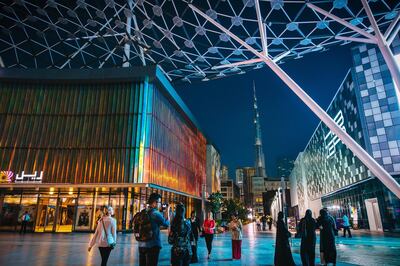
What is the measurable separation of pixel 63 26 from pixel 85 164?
17.4 meters

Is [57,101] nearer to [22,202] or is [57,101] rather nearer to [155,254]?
[22,202]

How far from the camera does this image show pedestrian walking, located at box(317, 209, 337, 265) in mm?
9477

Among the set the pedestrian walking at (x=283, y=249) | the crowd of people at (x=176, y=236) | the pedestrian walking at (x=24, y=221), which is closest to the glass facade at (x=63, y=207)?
the pedestrian walking at (x=24, y=221)

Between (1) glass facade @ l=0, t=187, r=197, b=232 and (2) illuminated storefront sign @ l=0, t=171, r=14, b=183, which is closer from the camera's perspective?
(2) illuminated storefront sign @ l=0, t=171, r=14, b=183

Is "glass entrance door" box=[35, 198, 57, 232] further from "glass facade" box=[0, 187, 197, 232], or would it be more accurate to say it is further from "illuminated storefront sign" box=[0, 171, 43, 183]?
"illuminated storefront sign" box=[0, 171, 43, 183]

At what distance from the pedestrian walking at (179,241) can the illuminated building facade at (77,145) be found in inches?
843

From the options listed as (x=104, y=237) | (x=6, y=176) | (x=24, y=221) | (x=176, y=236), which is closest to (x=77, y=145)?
(x=6, y=176)

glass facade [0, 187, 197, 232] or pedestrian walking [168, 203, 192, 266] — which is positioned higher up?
glass facade [0, 187, 197, 232]

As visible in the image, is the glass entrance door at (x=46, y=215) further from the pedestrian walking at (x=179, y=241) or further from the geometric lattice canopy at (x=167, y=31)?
the pedestrian walking at (x=179, y=241)

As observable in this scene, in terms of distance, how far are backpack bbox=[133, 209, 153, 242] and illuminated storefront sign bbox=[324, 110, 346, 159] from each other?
40572 mm

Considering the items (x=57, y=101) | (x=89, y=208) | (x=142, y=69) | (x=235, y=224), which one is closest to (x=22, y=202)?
(x=89, y=208)

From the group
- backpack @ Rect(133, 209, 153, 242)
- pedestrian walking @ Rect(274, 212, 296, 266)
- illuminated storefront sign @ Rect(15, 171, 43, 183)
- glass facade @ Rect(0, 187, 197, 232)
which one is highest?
illuminated storefront sign @ Rect(15, 171, 43, 183)

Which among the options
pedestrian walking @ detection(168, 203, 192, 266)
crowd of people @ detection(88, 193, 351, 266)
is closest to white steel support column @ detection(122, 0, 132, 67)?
crowd of people @ detection(88, 193, 351, 266)

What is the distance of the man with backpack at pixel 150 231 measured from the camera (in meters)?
5.75
